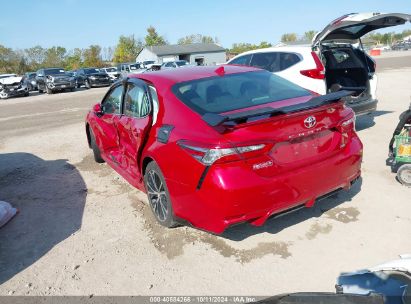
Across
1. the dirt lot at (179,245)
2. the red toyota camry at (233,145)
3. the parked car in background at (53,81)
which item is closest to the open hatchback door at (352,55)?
the dirt lot at (179,245)

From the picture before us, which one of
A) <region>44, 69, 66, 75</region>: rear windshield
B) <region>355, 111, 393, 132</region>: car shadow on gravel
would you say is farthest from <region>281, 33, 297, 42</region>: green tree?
<region>355, 111, 393, 132</region>: car shadow on gravel

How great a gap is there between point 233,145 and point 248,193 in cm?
41

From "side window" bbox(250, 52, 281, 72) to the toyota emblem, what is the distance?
14.4 ft

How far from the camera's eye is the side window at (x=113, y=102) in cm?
493

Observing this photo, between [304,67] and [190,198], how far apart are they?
181 inches

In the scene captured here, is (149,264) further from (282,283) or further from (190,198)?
(282,283)

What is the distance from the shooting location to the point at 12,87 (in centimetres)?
2439

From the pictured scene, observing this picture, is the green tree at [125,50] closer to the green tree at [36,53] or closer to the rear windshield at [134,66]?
the green tree at [36,53]

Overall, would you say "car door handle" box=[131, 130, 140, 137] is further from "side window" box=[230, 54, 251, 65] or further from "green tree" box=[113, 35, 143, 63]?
"green tree" box=[113, 35, 143, 63]

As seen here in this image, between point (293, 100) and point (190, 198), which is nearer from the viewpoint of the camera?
point (190, 198)

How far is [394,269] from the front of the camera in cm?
199

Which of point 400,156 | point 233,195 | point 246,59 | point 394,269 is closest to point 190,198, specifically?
point 233,195

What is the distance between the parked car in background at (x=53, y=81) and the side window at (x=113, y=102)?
22.2 meters

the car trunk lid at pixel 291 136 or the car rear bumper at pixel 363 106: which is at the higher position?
the car trunk lid at pixel 291 136
